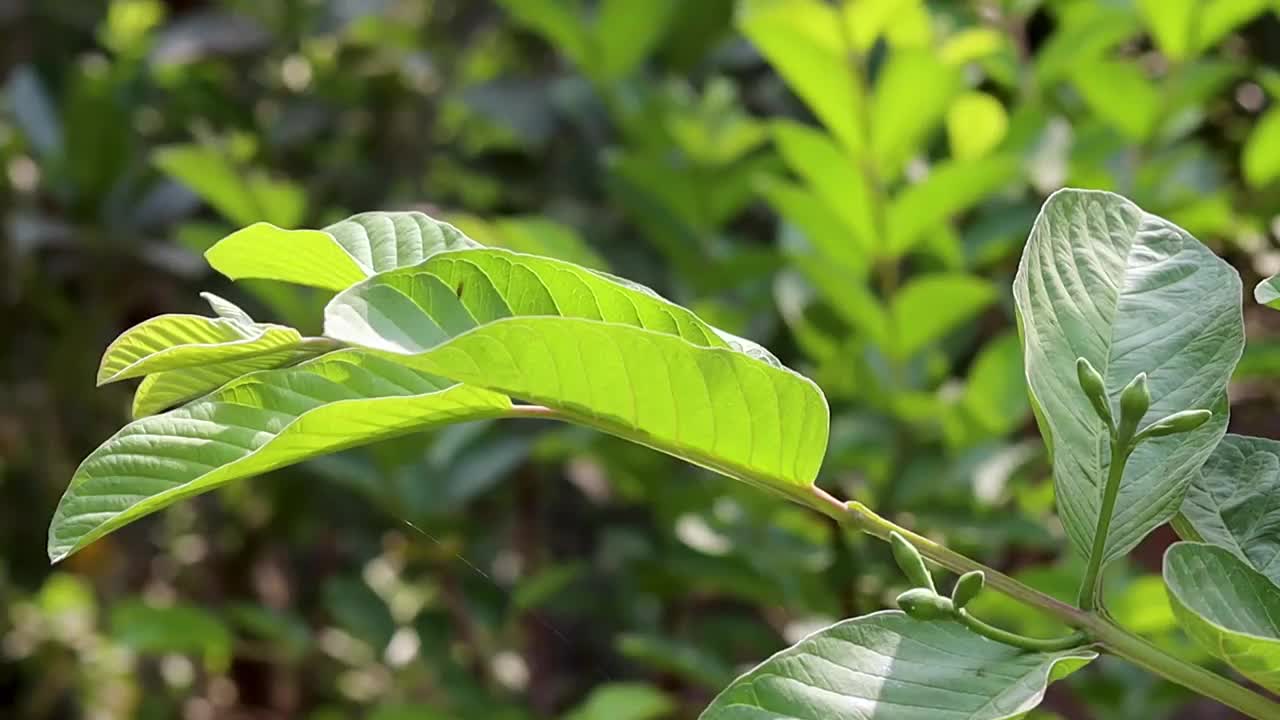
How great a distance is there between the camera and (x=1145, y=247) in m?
0.35

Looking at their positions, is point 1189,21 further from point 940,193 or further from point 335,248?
point 335,248

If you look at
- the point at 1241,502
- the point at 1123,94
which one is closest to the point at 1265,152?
the point at 1123,94

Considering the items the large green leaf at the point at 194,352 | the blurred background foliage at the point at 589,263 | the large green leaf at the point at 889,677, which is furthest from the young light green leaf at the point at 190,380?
the blurred background foliage at the point at 589,263

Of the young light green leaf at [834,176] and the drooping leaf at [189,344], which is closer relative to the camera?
the drooping leaf at [189,344]

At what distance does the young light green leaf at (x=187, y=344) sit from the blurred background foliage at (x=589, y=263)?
0.24 meters

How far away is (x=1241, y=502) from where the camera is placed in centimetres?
33

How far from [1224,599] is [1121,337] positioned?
0.24 feet

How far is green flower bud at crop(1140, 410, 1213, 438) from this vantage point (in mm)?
282

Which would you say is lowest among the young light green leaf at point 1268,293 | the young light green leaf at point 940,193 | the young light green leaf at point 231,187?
the young light green leaf at point 231,187

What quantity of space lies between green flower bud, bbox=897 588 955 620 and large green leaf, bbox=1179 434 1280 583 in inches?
3.4

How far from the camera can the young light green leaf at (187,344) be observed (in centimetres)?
29

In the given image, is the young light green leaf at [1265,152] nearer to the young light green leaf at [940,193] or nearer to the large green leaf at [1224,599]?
the young light green leaf at [940,193]

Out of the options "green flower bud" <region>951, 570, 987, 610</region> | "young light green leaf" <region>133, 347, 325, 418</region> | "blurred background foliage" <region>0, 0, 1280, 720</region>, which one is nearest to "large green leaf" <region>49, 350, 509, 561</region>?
"young light green leaf" <region>133, 347, 325, 418</region>

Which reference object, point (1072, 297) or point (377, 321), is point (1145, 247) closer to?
point (1072, 297)
